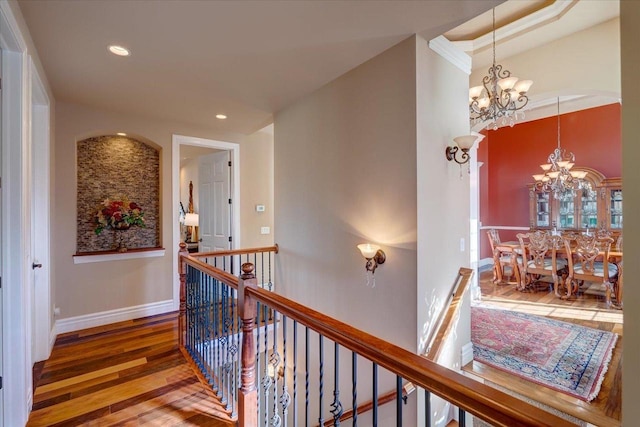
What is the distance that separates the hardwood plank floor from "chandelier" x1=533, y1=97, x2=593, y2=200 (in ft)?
21.0

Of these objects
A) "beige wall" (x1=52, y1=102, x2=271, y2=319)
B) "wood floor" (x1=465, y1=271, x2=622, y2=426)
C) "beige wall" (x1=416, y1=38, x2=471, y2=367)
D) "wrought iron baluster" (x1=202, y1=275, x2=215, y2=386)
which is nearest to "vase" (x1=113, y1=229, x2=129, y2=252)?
"beige wall" (x1=52, y1=102, x2=271, y2=319)

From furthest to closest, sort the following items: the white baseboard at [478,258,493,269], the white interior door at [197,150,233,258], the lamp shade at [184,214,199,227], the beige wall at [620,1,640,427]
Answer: the white baseboard at [478,258,493,269]
the lamp shade at [184,214,199,227]
the white interior door at [197,150,233,258]
the beige wall at [620,1,640,427]

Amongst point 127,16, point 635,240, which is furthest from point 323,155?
point 635,240

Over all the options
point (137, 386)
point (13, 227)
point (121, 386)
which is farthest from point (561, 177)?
point (13, 227)

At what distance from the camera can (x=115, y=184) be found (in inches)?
154

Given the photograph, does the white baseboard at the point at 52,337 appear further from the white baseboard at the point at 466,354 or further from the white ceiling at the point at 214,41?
the white baseboard at the point at 466,354

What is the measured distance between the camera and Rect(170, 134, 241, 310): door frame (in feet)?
13.5

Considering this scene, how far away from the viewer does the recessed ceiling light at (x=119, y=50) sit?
2.33 metres

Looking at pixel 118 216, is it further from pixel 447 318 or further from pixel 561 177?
pixel 561 177

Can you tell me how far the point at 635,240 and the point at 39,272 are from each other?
4129mm

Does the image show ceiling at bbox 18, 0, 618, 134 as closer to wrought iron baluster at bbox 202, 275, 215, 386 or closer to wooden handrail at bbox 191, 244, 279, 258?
wooden handrail at bbox 191, 244, 279, 258

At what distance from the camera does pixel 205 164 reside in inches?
203

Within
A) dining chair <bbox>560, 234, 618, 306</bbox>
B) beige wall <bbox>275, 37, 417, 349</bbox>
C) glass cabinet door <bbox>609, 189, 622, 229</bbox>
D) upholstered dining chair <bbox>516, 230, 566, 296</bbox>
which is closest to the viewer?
beige wall <bbox>275, 37, 417, 349</bbox>

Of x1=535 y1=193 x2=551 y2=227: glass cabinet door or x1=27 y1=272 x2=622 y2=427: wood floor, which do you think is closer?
x1=27 y1=272 x2=622 y2=427: wood floor
